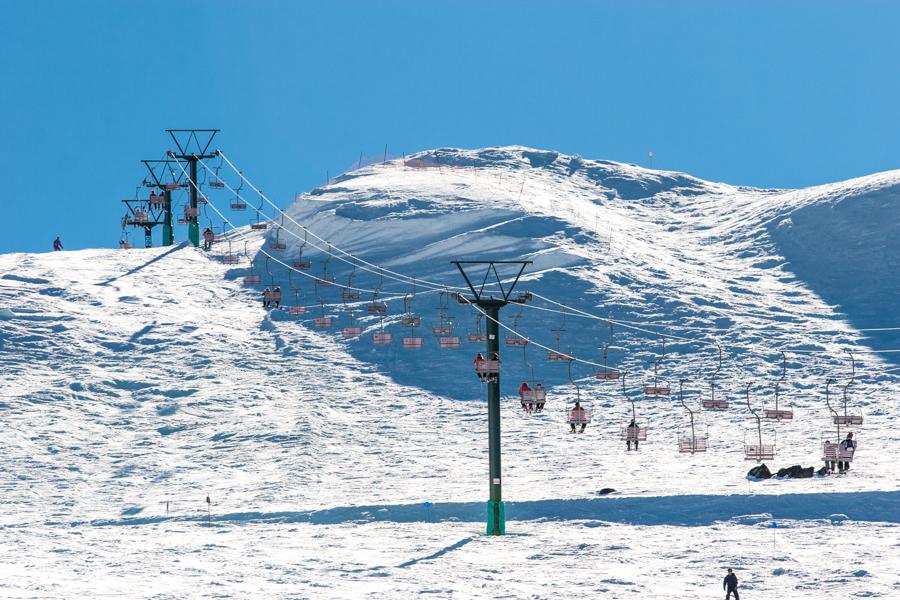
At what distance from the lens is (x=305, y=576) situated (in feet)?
118

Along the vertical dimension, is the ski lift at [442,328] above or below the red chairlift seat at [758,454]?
above

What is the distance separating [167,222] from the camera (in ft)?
289

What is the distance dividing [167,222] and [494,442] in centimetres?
4935

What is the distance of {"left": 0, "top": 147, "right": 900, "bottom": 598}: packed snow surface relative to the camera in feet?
124

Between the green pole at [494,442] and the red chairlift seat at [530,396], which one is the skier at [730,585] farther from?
the red chairlift seat at [530,396]

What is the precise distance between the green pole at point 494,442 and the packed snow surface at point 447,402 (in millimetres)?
731

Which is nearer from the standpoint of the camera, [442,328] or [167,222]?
[442,328]

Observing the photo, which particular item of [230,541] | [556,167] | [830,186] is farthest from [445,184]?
[230,541]

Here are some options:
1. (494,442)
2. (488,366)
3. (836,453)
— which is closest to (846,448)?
(836,453)

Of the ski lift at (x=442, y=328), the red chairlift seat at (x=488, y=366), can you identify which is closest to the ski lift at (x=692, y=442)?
the red chairlift seat at (x=488, y=366)

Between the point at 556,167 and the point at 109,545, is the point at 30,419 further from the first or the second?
the point at 556,167

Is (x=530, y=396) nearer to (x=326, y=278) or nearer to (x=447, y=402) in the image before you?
(x=447, y=402)

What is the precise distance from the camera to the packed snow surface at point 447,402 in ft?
124

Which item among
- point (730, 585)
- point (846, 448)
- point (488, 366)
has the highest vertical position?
point (488, 366)
